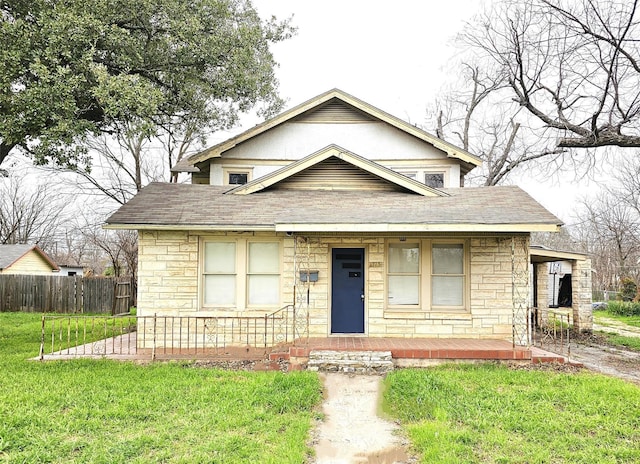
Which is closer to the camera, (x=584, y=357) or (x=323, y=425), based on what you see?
(x=323, y=425)

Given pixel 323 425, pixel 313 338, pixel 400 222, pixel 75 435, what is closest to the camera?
pixel 75 435

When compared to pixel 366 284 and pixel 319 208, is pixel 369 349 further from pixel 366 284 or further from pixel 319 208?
pixel 319 208

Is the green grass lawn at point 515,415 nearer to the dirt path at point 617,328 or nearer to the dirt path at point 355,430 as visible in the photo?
the dirt path at point 355,430

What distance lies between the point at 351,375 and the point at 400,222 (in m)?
3.19

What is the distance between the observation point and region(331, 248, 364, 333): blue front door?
10295mm

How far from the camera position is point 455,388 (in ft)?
23.2

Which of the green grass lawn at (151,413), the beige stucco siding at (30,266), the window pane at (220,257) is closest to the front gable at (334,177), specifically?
the window pane at (220,257)

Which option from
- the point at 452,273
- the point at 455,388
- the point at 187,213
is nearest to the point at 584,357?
the point at 452,273

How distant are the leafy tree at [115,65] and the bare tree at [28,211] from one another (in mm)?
25970

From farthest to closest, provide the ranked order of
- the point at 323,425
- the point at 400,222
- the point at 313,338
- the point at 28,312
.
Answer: the point at 28,312 → the point at 313,338 → the point at 400,222 → the point at 323,425

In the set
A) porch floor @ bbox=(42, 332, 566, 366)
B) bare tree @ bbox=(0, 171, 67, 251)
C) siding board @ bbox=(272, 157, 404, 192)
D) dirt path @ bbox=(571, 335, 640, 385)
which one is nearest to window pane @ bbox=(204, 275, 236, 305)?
porch floor @ bbox=(42, 332, 566, 366)

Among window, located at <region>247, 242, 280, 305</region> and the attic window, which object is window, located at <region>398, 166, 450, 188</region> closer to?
the attic window

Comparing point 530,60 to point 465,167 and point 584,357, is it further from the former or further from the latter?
point 584,357

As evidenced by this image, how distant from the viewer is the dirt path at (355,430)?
5070 millimetres
